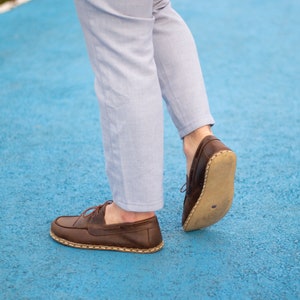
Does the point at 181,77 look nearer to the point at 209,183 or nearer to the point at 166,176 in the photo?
the point at 209,183

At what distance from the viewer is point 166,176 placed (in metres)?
1.64

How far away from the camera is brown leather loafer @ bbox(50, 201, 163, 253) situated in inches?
49.4

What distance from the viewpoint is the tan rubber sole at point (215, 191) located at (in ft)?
3.93

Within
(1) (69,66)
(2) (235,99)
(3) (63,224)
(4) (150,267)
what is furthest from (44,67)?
(4) (150,267)

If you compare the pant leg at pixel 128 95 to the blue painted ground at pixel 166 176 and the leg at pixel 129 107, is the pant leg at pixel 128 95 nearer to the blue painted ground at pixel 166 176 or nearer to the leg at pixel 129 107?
the leg at pixel 129 107

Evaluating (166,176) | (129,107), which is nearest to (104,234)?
(129,107)

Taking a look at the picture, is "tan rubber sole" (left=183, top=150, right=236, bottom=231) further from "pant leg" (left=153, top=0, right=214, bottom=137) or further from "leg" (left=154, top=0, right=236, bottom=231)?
"pant leg" (left=153, top=0, right=214, bottom=137)

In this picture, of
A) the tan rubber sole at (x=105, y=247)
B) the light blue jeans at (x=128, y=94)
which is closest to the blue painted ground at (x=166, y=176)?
the tan rubber sole at (x=105, y=247)

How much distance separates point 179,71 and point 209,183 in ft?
0.82

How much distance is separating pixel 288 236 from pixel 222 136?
2.09 ft

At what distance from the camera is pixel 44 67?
262 centimetres

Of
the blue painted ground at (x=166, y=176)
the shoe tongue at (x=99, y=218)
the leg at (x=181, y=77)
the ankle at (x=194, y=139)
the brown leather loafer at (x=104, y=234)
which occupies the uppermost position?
the leg at (x=181, y=77)

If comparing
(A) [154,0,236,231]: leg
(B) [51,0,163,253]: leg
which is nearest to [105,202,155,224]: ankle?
(B) [51,0,163,253]: leg

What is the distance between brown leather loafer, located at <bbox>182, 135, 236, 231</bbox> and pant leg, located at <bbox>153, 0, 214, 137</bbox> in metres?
0.06
